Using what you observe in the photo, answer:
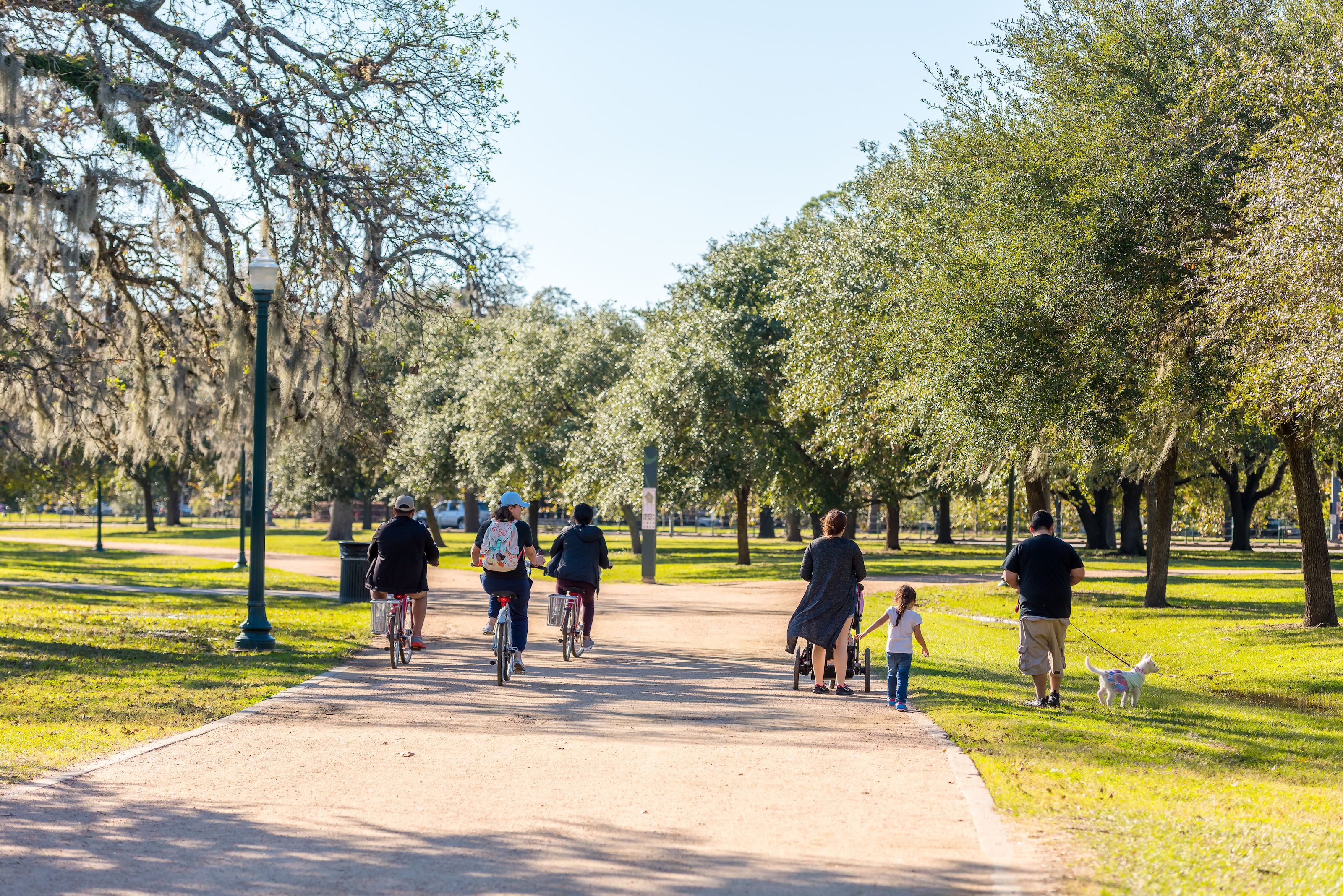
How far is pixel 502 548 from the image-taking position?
41.0 feet

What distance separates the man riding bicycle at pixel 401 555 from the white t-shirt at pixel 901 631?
5075 mm

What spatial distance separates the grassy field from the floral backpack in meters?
2.26

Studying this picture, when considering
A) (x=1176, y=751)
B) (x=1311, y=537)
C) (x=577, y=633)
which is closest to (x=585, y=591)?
(x=577, y=633)

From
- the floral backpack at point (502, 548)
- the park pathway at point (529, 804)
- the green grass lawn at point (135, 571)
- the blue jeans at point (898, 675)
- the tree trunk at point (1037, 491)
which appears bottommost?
the green grass lawn at point (135, 571)

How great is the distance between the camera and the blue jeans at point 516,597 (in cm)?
1240

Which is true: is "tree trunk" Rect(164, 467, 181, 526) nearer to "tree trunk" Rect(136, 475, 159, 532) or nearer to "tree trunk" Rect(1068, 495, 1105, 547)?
"tree trunk" Rect(136, 475, 159, 532)

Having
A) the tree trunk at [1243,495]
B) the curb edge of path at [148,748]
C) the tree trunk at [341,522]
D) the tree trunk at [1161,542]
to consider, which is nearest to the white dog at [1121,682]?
the curb edge of path at [148,748]

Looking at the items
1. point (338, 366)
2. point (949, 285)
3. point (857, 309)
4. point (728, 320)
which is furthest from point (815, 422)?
point (338, 366)

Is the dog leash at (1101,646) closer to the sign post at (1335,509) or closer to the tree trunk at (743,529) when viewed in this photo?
the tree trunk at (743,529)

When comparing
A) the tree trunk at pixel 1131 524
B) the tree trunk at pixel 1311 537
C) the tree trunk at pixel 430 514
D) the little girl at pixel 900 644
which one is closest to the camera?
the little girl at pixel 900 644

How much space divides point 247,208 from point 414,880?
13082 mm

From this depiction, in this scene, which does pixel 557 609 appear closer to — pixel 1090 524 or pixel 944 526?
pixel 1090 524

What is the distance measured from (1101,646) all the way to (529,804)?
338 inches

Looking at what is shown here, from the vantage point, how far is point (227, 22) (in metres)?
15.5
